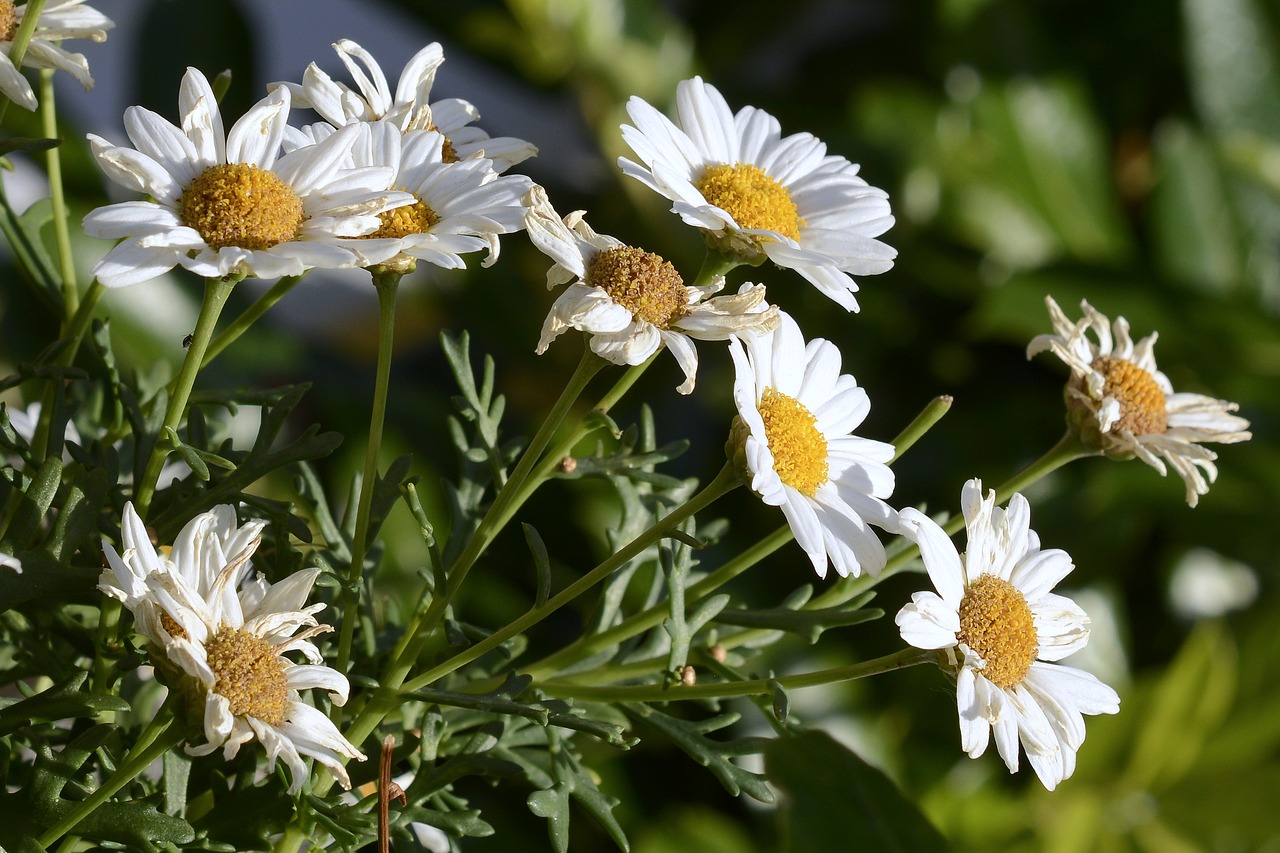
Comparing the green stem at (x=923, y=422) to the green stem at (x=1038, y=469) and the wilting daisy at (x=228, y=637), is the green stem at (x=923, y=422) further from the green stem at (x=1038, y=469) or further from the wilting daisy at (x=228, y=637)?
the wilting daisy at (x=228, y=637)

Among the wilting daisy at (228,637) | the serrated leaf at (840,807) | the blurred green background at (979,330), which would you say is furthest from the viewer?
the blurred green background at (979,330)

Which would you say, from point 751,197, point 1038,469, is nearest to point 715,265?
point 751,197

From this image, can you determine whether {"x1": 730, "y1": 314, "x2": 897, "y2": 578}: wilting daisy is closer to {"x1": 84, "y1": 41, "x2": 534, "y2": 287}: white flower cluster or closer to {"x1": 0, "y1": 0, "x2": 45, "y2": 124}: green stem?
{"x1": 84, "y1": 41, "x2": 534, "y2": 287}: white flower cluster

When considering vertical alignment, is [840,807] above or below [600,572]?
below

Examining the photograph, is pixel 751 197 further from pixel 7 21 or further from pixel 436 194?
pixel 7 21

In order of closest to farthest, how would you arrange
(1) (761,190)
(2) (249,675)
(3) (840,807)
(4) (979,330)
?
(2) (249,675) < (1) (761,190) < (3) (840,807) < (4) (979,330)

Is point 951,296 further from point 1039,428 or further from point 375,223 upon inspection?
point 375,223

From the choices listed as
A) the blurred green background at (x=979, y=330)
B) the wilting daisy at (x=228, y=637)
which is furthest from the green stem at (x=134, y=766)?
the blurred green background at (x=979, y=330)
